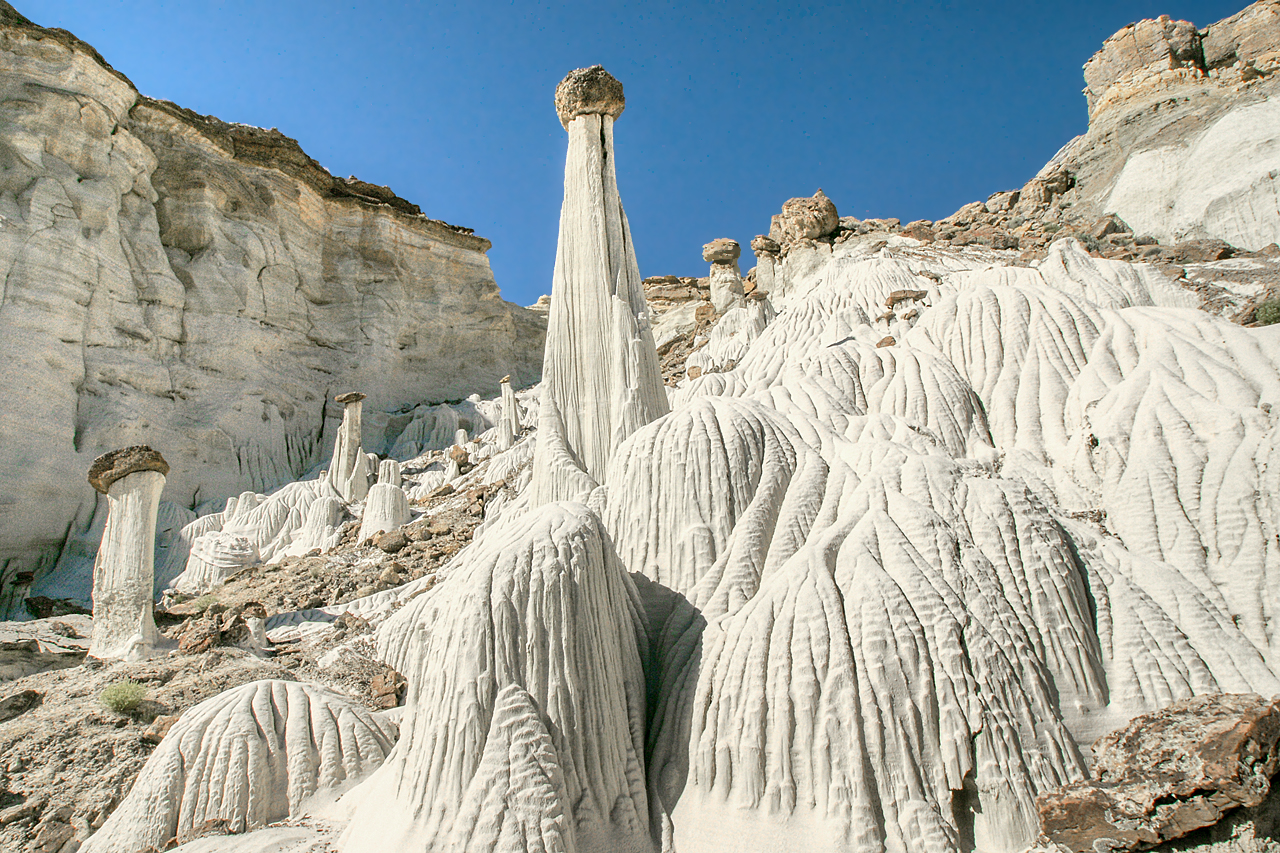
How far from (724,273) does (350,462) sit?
14547mm

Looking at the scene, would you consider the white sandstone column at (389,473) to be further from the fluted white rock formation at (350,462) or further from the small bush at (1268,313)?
the small bush at (1268,313)

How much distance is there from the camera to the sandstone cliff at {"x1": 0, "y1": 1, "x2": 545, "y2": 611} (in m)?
19.9

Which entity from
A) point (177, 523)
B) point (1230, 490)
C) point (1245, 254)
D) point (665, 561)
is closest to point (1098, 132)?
point (1245, 254)

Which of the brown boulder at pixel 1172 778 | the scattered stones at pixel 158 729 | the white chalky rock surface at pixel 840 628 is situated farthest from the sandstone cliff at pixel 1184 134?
the scattered stones at pixel 158 729

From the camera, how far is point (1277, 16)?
23391 mm

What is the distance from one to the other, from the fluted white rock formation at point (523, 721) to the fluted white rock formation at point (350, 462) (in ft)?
58.9

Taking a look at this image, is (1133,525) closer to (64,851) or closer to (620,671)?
(620,671)

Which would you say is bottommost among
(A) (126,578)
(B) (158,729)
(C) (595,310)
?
(B) (158,729)

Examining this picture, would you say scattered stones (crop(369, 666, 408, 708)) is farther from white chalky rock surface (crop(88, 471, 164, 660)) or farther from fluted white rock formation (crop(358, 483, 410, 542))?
fluted white rock formation (crop(358, 483, 410, 542))

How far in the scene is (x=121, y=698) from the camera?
7355 millimetres

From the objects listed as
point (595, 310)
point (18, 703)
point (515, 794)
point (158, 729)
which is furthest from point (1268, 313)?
point (18, 703)

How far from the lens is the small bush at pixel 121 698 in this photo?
734 cm

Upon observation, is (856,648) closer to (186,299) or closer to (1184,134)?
(1184,134)

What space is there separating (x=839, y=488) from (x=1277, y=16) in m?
29.1
